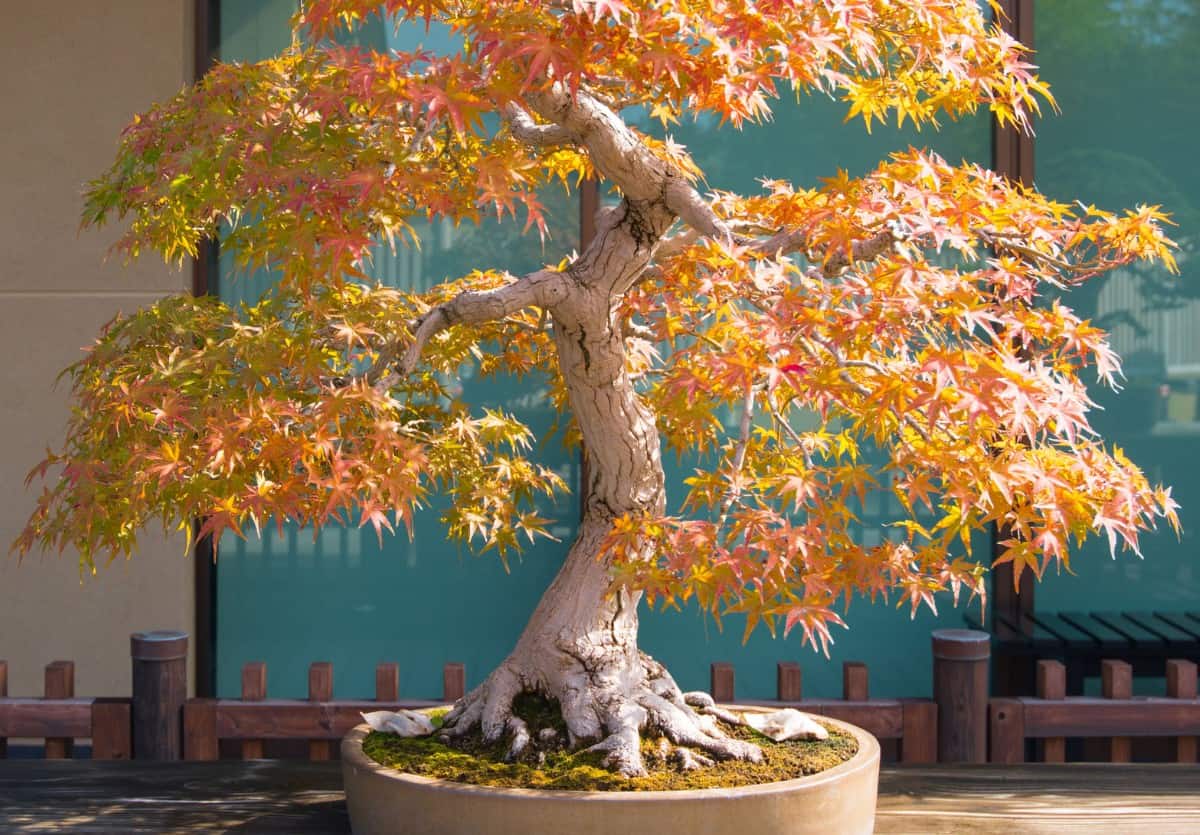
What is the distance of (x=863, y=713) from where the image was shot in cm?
233

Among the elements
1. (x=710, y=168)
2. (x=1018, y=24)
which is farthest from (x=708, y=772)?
(x=1018, y=24)

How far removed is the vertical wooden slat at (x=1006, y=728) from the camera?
7.56 feet

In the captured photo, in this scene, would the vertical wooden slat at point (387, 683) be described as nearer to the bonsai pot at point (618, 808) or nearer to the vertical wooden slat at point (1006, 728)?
the bonsai pot at point (618, 808)

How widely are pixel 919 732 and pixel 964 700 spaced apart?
0.10m

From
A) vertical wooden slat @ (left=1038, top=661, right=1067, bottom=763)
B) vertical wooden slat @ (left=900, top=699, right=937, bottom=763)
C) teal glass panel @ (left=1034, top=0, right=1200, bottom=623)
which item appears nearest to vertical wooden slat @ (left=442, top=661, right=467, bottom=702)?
vertical wooden slat @ (left=900, top=699, right=937, bottom=763)

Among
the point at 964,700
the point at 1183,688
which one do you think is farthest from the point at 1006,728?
the point at 1183,688

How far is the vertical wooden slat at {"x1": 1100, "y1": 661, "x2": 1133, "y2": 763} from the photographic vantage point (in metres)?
2.35

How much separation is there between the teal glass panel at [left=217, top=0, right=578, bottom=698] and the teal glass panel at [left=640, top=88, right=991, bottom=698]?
355 mm

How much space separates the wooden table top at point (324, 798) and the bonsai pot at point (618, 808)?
0.72 feet

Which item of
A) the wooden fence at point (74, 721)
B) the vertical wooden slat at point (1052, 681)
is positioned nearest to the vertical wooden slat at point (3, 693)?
the wooden fence at point (74, 721)

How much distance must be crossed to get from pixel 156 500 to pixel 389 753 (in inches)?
19.4

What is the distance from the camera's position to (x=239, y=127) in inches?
64.7

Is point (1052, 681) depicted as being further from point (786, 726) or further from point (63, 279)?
point (63, 279)

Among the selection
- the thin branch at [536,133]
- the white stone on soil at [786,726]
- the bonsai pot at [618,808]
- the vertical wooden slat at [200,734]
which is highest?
the thin branch at [536,133]
